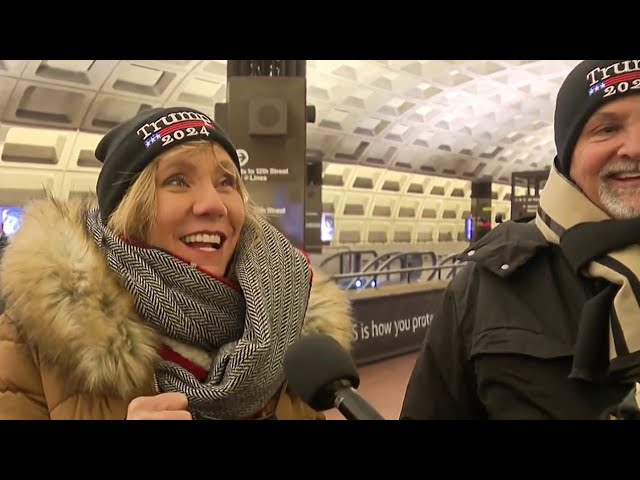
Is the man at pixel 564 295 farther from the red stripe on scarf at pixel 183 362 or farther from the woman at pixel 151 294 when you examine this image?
the red stripe on scarf at pixel 183 362

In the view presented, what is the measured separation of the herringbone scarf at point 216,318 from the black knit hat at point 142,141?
0.36 ft

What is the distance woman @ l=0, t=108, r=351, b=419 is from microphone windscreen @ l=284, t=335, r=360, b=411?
24.3 inches

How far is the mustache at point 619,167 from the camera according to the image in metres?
1.60

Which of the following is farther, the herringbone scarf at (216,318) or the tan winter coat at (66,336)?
the herringbone scarf at (216,318)

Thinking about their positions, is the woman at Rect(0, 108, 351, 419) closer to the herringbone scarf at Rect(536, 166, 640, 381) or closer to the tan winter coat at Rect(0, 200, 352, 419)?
the tan winter coat at Rect(0, 200, 352, 419)

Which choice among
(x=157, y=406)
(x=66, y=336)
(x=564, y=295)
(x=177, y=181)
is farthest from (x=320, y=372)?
(x=564, y=295)

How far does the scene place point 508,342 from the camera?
158 cm

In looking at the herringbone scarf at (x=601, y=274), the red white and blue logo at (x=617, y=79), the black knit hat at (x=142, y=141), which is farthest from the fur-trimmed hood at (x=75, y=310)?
the red white and blue logo at (x=617, y=79)

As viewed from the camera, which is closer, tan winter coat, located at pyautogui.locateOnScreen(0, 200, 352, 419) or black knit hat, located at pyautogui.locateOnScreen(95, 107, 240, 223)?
tan winter coat, located at pyautogui.locateOnScreen(0, 200, 352, 419)

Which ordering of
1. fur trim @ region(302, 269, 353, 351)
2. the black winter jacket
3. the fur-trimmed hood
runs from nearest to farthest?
the fur-trimmed hood → the black winter jacket → fur trim @ region(302, 269, 353, 351)

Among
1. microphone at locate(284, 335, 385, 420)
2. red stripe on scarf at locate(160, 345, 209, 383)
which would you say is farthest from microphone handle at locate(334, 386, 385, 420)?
red stripe on scarf at locate(160, 345, 209, 383)

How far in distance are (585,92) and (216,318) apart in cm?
121

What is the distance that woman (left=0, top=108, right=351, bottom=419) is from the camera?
1444mm

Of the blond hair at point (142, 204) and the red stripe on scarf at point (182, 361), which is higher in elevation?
the blond hair at point (142, 204)
